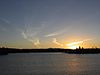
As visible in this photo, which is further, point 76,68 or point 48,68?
point 76,68

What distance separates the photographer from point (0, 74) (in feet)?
171

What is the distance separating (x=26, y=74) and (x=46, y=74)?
4120 millimetres

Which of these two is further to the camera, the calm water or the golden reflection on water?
the golden reflection on water

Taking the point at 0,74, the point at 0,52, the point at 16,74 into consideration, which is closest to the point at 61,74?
the point at 16,74

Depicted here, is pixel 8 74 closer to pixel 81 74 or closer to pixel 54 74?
pixel 54 74

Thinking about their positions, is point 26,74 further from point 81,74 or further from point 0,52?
point 0,52

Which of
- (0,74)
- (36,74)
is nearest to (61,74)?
(36,74)

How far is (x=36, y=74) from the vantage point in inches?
2063

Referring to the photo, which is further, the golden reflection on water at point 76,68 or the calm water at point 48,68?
the golden reflection on water at point 76,68

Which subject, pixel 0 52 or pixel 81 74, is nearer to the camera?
pixel 81 74

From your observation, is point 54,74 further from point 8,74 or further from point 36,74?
point 8,74

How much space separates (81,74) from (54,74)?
572 cm

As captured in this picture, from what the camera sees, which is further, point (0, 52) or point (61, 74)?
point (0, 52)

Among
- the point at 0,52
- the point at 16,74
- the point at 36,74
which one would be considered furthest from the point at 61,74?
the point at 0,52
